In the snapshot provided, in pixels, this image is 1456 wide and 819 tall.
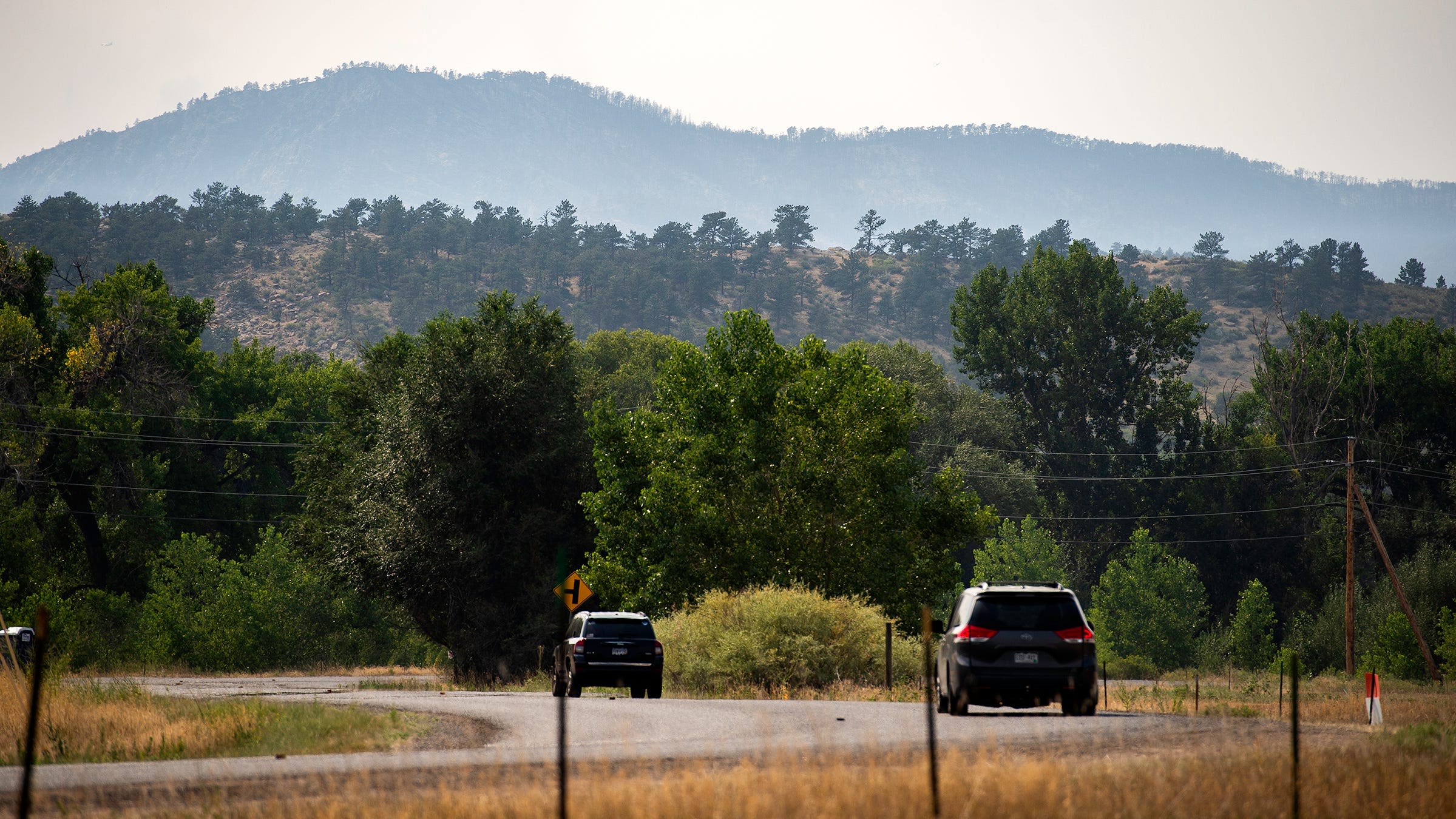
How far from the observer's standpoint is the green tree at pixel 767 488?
4138 cm

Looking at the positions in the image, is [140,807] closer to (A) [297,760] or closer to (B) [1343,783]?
(A) [297,760]

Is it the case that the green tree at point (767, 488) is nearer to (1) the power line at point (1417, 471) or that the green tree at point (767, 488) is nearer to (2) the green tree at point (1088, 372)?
(1) the power line at point (1417, 471)

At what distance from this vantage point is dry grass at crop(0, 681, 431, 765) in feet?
54.8

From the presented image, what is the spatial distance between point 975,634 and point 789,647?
36.7ft

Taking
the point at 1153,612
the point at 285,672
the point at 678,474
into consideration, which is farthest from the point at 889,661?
the point at 1153,612

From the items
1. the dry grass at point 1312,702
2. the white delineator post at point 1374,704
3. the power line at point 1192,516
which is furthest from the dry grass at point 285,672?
the white delineator post at point 1374,704

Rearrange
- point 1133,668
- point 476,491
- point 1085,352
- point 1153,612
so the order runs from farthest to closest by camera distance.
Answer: point 1085,352 → point 1153,612 → point 1133,668 → point 476,491

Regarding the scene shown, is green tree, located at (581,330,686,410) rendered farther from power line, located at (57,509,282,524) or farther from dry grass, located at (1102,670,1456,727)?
dry grass, located at (1102,670,1456,727)

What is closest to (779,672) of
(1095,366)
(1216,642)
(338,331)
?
(1216,642)

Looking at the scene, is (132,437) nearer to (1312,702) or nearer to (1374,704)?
(1312,702)

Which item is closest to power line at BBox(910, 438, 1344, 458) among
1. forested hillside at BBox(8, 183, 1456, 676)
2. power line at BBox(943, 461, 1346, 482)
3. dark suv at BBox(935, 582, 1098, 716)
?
forested hillside at BBox(8, 183, 1456, 676)

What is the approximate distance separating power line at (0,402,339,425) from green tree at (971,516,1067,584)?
36.1 metres

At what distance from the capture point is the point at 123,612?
61031 mm

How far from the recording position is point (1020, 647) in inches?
732
